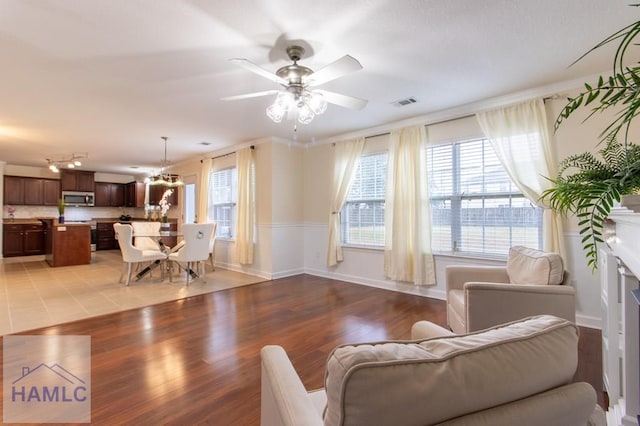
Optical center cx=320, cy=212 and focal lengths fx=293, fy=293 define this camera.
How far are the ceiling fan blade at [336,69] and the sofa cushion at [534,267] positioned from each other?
2019mm

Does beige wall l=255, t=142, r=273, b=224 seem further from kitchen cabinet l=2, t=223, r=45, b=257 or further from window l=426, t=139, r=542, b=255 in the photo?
kitchen cabinet l=2, t=223, r=45, b=257

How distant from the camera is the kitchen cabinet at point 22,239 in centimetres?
732

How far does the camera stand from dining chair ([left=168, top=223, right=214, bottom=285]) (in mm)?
4559

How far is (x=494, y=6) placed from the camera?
199 cm

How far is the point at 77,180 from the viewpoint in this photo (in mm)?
8492

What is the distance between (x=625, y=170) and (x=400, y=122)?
3.53 metres

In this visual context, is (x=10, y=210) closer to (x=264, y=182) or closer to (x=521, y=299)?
(x=264, y=182)

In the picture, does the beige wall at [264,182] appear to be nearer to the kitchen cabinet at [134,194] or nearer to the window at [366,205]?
the window at [366,205]

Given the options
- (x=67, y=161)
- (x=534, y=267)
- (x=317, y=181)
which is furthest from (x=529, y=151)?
(x=67, y=161)

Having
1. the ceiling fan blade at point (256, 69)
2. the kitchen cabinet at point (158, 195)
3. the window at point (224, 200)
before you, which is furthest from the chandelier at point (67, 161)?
the ceiling fan blade at point (256, 69)

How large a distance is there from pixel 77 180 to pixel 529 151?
422 inches

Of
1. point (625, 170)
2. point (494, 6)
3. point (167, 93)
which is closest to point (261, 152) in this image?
point (167, 93)

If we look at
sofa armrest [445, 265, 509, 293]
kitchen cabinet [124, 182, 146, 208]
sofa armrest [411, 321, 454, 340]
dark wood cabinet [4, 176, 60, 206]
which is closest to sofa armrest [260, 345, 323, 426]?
sofa armrest [411, 321, 454, 340]

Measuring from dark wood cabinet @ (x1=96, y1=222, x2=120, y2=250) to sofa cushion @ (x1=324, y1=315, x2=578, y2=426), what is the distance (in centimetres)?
1069
